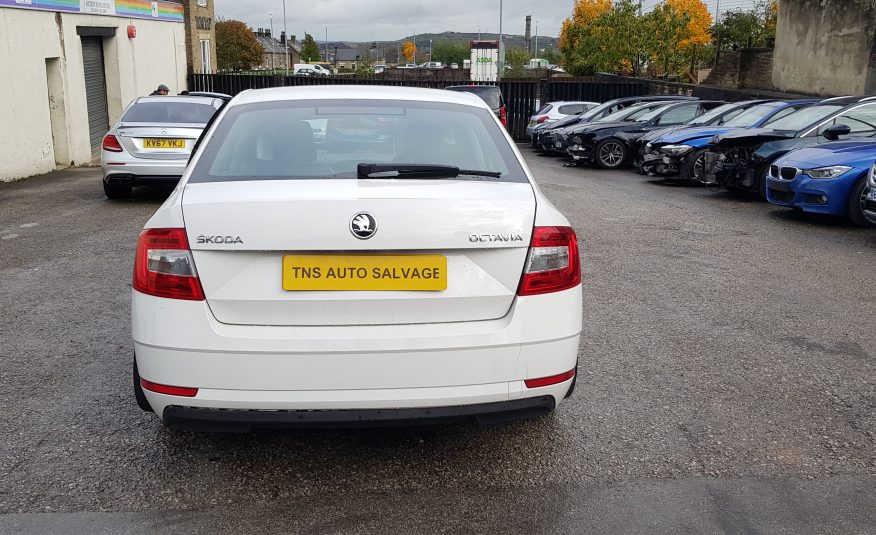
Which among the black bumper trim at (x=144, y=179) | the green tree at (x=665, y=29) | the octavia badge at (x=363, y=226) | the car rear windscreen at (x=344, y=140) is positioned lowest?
the black bumper trim at (x=144, y=179)

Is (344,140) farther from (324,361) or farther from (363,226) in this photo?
(324,361)

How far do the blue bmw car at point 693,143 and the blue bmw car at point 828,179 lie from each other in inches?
143

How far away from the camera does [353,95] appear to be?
14.5 ft

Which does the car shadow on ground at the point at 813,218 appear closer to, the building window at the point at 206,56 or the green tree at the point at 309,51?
the building window at the point at 206,56

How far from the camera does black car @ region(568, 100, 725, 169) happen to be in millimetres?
19312

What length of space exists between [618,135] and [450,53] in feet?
467

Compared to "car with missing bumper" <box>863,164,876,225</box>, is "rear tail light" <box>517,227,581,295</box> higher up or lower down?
higher up

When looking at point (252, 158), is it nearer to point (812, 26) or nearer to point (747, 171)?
point (747, 171)

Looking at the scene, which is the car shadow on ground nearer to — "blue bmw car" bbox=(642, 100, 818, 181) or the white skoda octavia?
"blue bmw car" bbox=(642, 100, 818, 181)

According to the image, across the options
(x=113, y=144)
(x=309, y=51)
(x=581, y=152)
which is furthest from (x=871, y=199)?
(x=309, y=51)

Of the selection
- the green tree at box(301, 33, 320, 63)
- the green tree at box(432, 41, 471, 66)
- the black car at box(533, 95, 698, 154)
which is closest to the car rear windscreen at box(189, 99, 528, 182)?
the black car at box(533, 95, 698, 154)

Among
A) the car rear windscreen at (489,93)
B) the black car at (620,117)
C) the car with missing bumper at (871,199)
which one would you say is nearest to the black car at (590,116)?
the black car at (620,117)

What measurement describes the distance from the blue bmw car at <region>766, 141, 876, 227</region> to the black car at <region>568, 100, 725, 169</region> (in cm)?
811

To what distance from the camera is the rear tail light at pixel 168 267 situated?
130 inches
